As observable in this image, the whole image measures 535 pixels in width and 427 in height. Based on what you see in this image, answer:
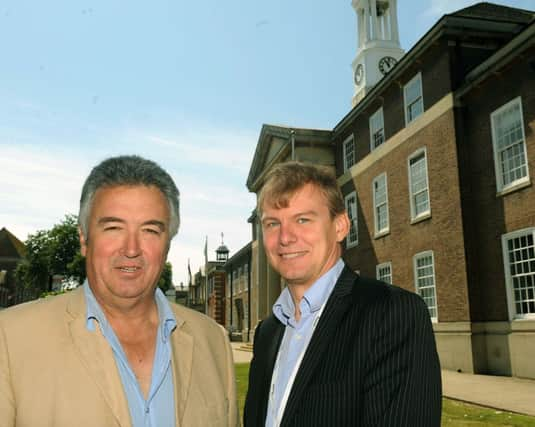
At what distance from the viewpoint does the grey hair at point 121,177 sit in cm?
258

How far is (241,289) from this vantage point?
52.3 metres

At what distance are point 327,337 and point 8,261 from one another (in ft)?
301

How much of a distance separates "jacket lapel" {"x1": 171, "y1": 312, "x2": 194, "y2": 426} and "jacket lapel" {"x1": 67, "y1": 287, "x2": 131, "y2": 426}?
11.8 inches

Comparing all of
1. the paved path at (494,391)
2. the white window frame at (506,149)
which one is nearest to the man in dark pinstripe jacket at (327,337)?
the paved path at (494,391)

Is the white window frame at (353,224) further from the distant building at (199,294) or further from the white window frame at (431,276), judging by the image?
the distant building at (199,294)

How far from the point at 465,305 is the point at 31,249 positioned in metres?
51.1

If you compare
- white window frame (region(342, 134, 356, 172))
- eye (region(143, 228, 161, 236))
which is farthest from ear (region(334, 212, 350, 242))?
white window frame (region(342, 134, 356, 172))

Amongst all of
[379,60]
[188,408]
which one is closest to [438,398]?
[188,408]

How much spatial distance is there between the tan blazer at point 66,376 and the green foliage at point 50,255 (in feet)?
177

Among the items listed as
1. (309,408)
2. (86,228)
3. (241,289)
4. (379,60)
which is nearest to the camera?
(309,408)

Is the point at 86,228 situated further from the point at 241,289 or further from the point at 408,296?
the point at 241,289

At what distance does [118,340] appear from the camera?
253cm

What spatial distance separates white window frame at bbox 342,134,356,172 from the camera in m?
25.9

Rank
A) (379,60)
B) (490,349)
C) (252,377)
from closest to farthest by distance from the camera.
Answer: (252,377) → (490,349) → (379,60)
